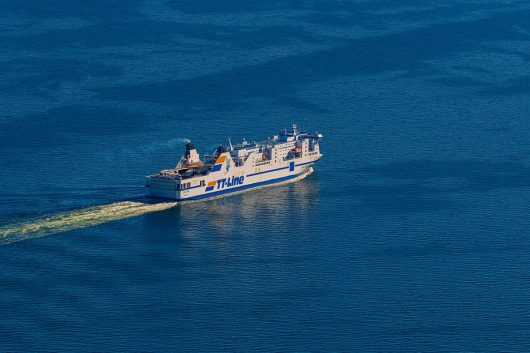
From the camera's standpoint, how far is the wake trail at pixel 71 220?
486 feet

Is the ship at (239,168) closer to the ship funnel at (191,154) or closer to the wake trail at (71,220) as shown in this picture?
the ship funnel at (191,154)

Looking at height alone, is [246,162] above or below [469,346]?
above

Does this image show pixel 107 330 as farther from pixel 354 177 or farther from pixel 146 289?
pixel 354 177

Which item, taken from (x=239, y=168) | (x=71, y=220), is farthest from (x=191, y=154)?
(x=71, y=220)

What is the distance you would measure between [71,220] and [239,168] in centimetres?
2481

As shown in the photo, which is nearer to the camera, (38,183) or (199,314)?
(199,314)

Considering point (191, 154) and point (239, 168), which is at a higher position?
point (191, 154)

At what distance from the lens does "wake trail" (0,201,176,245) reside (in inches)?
5827

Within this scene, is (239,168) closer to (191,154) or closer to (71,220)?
(191,154)

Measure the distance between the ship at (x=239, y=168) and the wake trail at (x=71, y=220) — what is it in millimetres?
3620

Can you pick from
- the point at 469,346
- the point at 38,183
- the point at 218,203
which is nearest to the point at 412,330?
the point at 469,346

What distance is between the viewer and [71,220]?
152m

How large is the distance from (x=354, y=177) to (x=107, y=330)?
2002 inches

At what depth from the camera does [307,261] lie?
14400 cm
